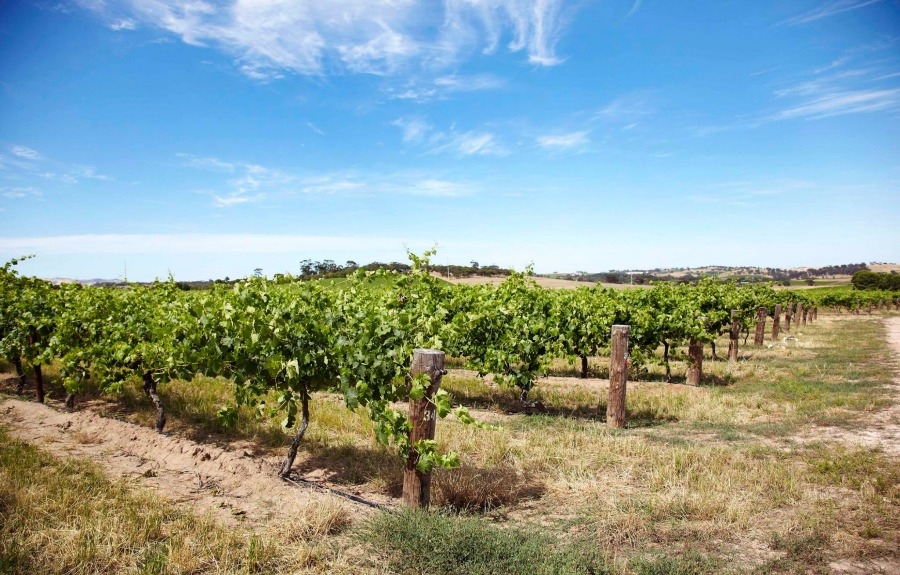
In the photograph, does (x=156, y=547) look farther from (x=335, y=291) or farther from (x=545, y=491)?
(x=545, y=491)

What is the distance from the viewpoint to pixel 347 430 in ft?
25.4

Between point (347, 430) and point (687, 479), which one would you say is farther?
point (347, 430)

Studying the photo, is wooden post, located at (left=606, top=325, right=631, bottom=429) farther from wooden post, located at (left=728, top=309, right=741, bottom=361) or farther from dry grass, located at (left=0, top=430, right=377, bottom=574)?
wooden post, located at (left=728, top=309, right=741, bottom=361)

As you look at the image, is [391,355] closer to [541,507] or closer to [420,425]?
[420,425]

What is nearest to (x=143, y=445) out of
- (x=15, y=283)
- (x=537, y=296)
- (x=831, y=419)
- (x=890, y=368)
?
(x=537, y=296)

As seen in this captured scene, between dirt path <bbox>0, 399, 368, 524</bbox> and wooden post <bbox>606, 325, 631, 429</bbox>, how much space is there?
4.91m

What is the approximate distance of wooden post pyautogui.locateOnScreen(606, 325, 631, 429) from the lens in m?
8.27

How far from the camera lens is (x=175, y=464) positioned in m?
6.21

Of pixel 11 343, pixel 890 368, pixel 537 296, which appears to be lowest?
pixel 890 368

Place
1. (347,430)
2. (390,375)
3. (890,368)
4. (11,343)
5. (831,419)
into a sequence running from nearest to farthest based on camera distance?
1. (390,375)
2. (347,430)
3. (831,419)
4. (11,343)
5. (890,368)

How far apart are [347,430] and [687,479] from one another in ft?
15.7

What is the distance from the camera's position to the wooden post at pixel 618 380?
827cm

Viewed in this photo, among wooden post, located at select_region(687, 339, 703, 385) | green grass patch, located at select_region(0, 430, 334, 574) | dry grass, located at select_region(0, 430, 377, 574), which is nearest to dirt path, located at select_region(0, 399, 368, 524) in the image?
dry grass, located at select_region(0, 430, 377, 574)

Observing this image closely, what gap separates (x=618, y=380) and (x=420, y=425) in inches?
186
